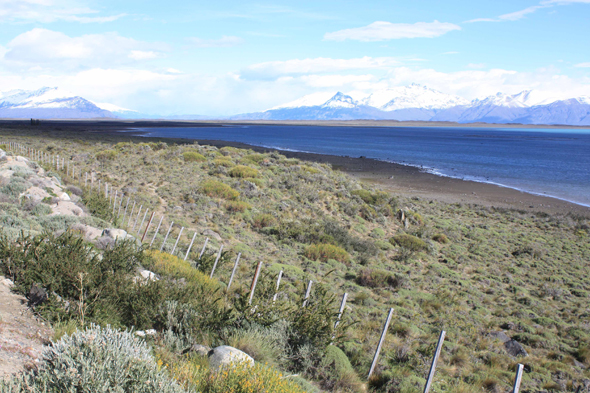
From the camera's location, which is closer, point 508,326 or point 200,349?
point 200,349

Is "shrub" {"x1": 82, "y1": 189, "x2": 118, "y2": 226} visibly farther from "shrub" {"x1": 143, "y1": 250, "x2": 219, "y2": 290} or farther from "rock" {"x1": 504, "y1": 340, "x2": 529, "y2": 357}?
"rock" {"x1": 504, "y1": 340, "x2": 529, "y2": 357}

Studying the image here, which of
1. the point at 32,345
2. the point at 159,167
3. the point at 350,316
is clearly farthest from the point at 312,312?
the point at 159,167

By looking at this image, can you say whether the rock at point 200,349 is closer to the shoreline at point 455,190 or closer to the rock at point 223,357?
the rock at point 223,357

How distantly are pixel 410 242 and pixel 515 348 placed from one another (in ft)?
30.8

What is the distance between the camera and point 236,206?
1948 centimetres

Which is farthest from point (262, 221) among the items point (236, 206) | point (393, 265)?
point (393, 265)

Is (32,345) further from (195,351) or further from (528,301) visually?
(528,301)

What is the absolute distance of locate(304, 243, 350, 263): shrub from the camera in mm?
15234

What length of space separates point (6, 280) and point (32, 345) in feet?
6.95

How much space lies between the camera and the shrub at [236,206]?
19.3 m

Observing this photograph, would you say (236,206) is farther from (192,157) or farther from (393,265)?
(192,157)

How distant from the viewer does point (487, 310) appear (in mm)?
12234

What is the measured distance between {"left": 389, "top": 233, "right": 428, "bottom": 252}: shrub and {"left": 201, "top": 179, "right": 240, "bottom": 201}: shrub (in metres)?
8.96

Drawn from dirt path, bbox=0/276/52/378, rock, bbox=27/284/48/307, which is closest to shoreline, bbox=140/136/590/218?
rock, bbox=27/284/48/307
